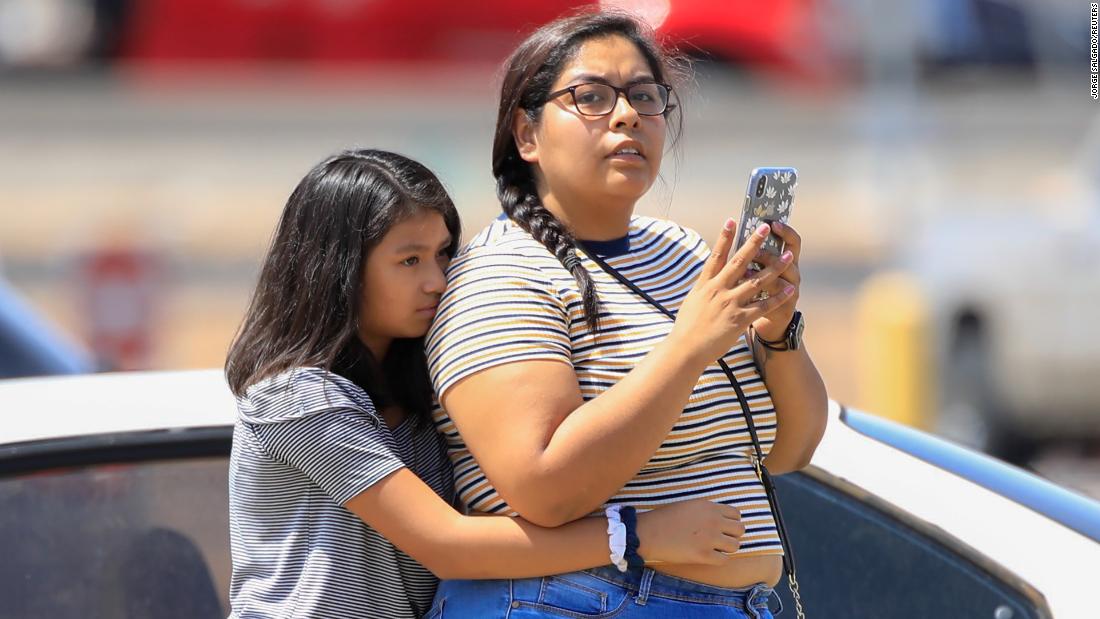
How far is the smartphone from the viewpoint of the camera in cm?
200

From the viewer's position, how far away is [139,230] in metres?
10.4

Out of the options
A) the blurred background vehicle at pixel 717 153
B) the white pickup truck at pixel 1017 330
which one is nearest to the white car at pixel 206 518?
the blurred background vehicle at pixel 717 153

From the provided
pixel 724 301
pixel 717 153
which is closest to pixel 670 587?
pixel 724 301

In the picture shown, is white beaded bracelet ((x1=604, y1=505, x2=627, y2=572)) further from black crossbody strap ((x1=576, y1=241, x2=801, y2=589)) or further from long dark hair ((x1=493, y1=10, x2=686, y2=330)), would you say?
long dark hair ((x1=493, y1=10, x2=686, y2=330))

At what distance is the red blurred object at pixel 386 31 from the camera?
14.4 meters

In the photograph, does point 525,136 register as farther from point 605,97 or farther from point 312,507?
point 312,507

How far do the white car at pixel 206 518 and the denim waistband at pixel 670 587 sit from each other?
1.46 feet

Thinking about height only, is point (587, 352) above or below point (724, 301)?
below

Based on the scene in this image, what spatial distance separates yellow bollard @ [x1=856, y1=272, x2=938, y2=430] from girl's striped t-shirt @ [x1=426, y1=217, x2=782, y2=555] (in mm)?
5895

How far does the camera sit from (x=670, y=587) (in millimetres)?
2029

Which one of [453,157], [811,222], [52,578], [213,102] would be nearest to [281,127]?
[213,102]

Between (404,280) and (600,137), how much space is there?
0.35 meters

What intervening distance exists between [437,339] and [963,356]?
22.5ft

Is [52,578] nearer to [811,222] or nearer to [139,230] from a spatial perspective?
[139,230]
